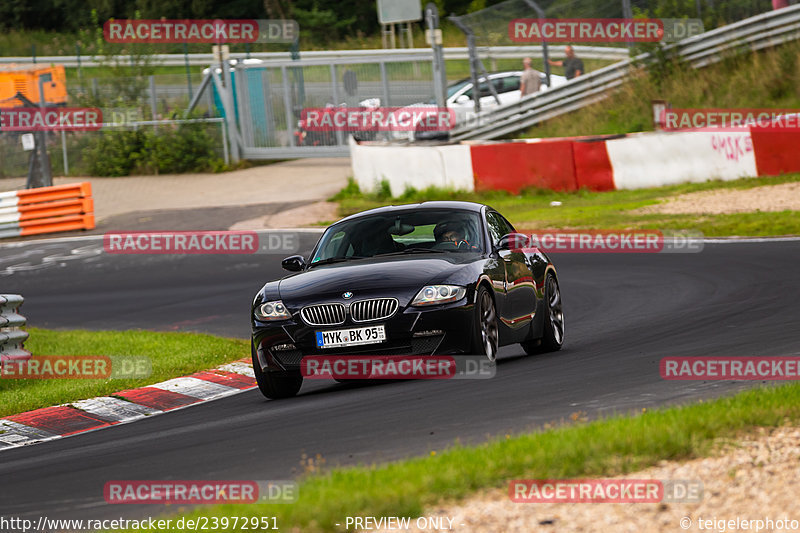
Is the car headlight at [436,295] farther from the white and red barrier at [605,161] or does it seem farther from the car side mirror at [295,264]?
the white and red barrier at [605,161]

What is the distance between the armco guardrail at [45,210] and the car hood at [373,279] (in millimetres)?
19250

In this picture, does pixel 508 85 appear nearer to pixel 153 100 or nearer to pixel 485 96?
pixel 485 96

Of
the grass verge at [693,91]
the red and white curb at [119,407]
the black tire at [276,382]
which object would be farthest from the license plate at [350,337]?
the grass verge at [693,91]

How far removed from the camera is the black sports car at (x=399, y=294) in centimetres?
959

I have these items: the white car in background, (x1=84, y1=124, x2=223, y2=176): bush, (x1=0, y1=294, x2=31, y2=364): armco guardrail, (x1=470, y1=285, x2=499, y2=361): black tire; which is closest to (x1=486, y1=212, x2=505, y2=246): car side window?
(x1=470, y1=285, x2=499, y2=361): black tire

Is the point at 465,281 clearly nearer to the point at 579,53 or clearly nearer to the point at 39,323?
the point at 39,323

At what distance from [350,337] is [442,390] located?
82cm

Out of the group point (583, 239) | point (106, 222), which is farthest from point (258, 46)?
point (583, 239)

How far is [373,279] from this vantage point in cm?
981

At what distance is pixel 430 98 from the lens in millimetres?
33875

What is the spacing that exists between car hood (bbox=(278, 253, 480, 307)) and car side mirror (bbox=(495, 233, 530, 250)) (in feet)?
1.70

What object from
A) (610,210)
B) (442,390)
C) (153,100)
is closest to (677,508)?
(442,390)

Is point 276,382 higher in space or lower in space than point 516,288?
lower

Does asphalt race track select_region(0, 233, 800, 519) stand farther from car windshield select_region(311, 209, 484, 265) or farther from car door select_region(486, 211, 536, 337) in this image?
car windshield select_region(311, 209, 484, 265)
